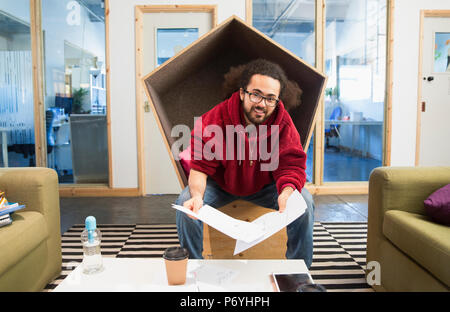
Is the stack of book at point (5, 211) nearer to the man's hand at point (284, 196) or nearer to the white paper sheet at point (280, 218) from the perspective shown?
the white paper sheet at point (280, 218)

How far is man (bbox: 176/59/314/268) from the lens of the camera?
1.48 metres

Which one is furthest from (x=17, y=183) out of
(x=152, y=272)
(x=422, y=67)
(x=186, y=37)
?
(x=422, y=67)

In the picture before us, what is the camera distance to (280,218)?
114 cm

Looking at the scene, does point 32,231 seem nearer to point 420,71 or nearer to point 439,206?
point 439,206

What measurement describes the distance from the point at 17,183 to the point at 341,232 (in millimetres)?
1901

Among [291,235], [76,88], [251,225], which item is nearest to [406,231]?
[291,235]

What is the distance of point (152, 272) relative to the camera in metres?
0.97

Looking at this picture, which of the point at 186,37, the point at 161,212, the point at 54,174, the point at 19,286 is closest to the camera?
the point at 19,286

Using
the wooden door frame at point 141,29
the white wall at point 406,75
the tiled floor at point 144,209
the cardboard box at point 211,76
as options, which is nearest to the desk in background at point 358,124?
the white wall at point 406,75

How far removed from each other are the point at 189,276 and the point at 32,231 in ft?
2.69

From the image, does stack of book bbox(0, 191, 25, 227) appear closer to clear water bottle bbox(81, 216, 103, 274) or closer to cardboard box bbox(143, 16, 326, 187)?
clear water bottle bbox(81, 216, 103, 274)

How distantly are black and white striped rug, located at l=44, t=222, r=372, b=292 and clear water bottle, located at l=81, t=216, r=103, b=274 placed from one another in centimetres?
70

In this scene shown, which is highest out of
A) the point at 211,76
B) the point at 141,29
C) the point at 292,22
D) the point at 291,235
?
the point at 292,22
